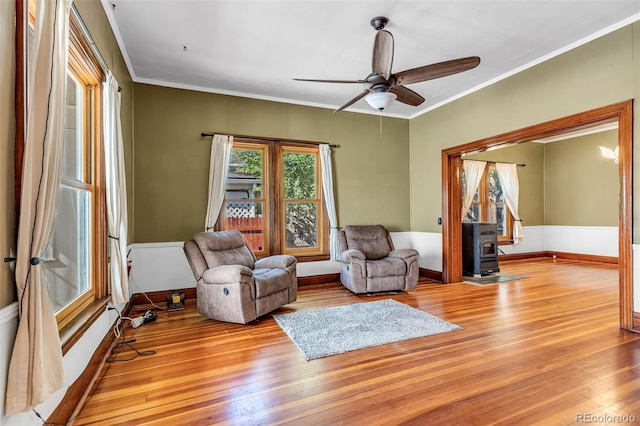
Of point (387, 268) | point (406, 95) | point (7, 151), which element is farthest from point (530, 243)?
point (7, 151)

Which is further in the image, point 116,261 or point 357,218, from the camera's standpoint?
point 357,218

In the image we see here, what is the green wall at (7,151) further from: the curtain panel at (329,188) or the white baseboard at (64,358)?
the curtain panel at (329,188)

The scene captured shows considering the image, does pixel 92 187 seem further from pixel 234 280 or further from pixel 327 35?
pixel 327 35

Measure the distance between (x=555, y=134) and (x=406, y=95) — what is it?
2186 millimetres

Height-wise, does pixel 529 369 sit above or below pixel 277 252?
below

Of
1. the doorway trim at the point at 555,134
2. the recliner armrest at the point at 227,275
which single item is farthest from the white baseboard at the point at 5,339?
the doorway trim at the point at 555,134

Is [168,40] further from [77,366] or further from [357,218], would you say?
[357,218]

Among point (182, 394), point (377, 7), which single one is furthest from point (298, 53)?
point (182, 394)

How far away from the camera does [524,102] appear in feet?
12.9

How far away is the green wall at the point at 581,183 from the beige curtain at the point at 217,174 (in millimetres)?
7826

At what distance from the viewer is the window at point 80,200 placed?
209cm

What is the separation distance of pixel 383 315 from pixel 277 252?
6.50ft

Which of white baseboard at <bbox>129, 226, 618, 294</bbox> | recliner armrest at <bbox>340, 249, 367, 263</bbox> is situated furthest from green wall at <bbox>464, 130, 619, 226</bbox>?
recliner armrest at <bbox>340, 249, 367, 263</bbox>

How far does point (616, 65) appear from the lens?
3059 mm
